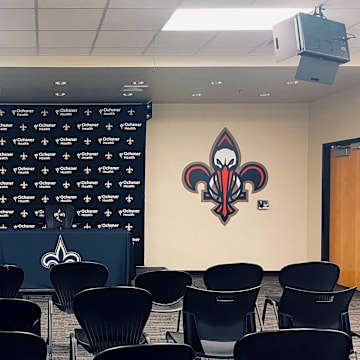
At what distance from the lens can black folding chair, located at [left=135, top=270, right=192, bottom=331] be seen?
5227mm

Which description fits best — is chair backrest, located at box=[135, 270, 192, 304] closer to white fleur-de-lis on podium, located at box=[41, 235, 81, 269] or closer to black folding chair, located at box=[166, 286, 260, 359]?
black folding chair, located at box=[166, 286, 260, 359]

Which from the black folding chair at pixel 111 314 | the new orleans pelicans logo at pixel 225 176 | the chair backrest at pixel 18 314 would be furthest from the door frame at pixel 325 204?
the chair backrest at pixel 18 314

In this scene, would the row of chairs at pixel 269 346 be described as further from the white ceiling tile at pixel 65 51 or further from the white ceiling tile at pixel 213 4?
the white ceiling tile at pixel 65 51

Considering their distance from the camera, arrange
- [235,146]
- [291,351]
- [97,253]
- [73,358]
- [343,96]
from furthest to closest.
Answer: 1. [235,146]
2. [343,96]
3. [97,253]
4. [73,358]
5. [291,351]

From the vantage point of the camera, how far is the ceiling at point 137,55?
566 centimetres

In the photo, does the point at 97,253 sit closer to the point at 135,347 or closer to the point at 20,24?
the point at 20,24

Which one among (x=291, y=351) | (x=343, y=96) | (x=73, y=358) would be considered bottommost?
(x=73, y=358)

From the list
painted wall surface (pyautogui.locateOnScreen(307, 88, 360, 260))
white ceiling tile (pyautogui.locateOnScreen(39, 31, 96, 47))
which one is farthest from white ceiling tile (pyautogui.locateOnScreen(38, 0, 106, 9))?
painted wall surface (pyautogui.locateOnScreen(307, 88, 360, 260))

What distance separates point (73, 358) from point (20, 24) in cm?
354

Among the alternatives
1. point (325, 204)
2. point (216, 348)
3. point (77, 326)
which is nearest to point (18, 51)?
point (77, 326)

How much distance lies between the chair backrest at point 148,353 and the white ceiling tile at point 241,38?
441 centimetres

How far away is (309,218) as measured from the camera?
11.1 metres

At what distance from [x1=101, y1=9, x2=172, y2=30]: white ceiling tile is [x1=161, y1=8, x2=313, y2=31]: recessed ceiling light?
10cm

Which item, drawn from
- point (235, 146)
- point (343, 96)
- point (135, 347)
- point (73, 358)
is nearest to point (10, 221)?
point (235, 146)
